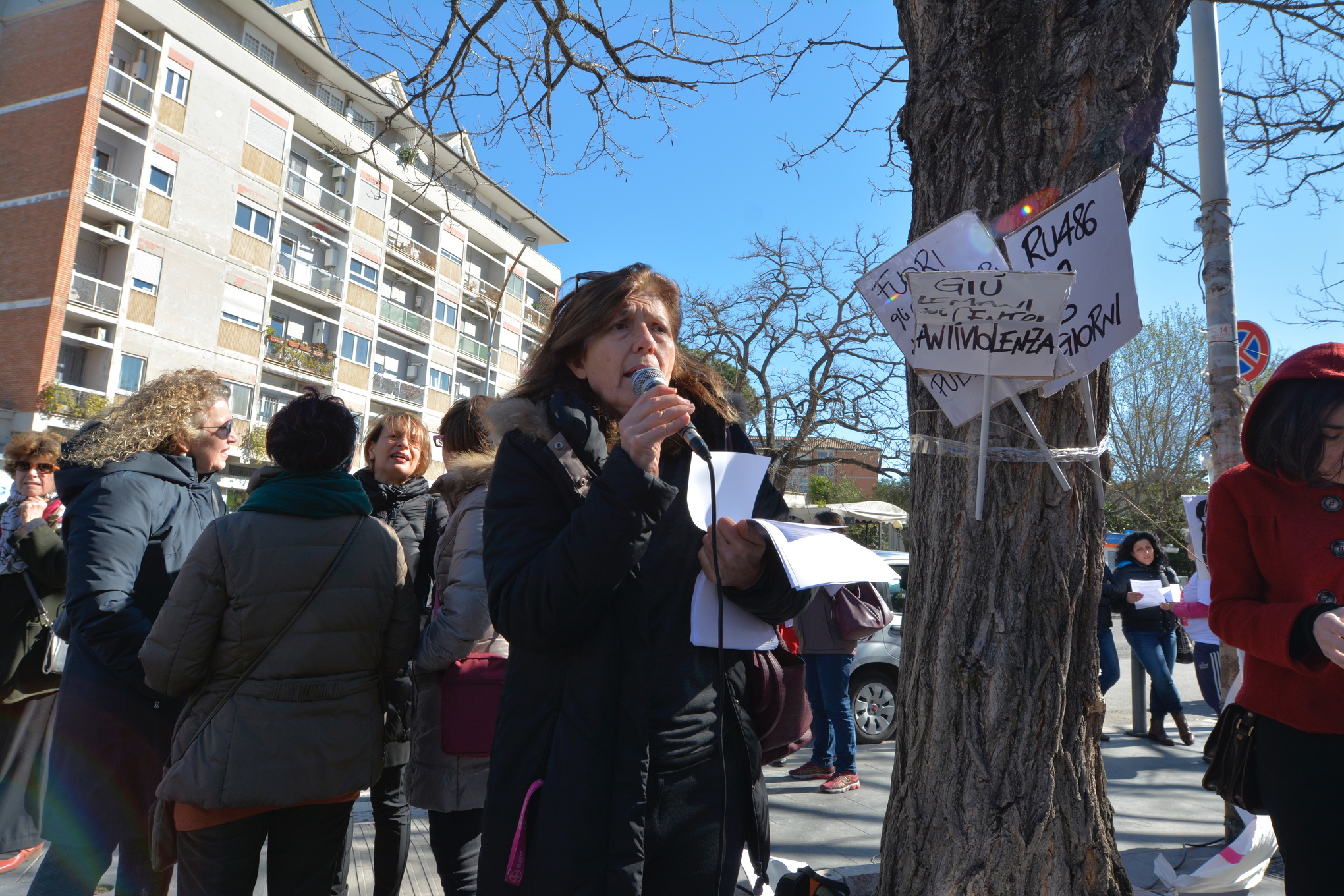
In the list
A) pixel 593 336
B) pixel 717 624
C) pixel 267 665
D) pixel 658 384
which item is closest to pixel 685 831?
pixel 717 624

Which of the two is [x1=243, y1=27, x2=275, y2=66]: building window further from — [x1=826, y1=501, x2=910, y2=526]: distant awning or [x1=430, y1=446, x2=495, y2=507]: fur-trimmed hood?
[x1=430, y1=446, x2=495, y2=507]: fur-trimmed hood

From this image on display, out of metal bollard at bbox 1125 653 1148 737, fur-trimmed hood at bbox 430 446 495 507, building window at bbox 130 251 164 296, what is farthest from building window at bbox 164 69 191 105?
metal bollard at bbox 1125 653 1148 737

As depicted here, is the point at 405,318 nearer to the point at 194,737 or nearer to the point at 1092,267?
the point at 194,737

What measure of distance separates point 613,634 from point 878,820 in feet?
14.1

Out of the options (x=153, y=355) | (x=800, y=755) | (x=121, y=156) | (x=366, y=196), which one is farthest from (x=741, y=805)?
(x=366, y=196)

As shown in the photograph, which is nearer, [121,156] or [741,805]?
[741,805]

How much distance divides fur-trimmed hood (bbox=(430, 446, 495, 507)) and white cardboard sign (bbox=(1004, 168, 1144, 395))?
1.82m

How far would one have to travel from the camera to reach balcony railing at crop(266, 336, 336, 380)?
2817 cm

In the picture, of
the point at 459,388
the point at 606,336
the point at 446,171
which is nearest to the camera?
the point at 606,336

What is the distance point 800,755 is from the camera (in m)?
6.75

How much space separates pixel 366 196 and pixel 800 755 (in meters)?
31.7

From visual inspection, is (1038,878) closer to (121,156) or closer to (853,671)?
(853,671)

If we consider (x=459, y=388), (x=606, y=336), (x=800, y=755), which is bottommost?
(x=800, y=755)

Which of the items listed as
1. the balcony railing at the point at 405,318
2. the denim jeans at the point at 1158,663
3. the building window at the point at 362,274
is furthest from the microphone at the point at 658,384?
the balcony railing at the point at 405,318
